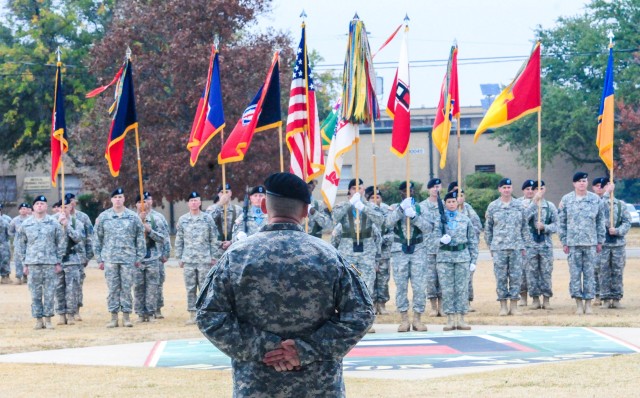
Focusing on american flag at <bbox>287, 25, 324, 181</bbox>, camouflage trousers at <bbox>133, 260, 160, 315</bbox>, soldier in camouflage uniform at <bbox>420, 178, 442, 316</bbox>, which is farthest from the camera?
camouflage trousers at <bbox>133, 260, 160, 315</bbox>

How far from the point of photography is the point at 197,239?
1745cm

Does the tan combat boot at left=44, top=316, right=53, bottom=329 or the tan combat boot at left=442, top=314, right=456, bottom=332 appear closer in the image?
the tan combat boot at left=442, top=314, right=456, bottom=332

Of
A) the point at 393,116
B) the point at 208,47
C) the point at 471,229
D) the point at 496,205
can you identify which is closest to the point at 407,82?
the point at 393,116

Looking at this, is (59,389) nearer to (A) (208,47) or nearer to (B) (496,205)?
(B) (496,205)

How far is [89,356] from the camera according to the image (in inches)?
524

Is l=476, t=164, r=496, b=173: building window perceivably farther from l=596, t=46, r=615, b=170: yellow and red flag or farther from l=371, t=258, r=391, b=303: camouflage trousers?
l=371, t=258, r=391, b=303: camouflage trousers

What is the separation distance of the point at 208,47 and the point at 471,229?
940 inches

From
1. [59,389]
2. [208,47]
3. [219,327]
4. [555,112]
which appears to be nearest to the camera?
[219,327]

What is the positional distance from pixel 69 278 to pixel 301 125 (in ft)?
17.4

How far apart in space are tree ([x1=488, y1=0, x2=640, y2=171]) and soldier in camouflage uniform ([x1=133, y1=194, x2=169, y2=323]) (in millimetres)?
37031

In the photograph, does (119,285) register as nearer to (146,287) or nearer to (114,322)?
(114,322)

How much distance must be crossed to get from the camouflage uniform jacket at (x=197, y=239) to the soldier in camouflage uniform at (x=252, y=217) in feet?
3.16

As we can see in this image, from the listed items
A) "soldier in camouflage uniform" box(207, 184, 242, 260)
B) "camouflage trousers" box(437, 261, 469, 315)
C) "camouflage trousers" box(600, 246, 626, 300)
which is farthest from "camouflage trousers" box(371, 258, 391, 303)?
"camouflage trousers" box(600, 246, 626, 300)

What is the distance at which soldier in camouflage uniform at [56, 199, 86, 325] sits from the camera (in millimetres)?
18141
